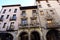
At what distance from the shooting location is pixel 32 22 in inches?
866

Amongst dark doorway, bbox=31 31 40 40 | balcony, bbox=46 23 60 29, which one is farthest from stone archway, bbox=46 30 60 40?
dark doorway, bbox=31 31 40 40

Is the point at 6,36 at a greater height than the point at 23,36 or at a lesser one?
greater

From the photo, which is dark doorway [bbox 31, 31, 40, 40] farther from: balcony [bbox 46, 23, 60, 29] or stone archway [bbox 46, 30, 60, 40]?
balcony [bbox 46, 23, 60, 29]

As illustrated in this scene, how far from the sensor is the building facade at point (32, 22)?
66.1 feet

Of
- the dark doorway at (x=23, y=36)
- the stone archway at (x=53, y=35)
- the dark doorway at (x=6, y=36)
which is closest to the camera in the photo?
the stone archway at (x=53, y=35)

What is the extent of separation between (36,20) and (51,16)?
3972 mm

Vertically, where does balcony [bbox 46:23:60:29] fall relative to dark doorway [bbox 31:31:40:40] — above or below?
above

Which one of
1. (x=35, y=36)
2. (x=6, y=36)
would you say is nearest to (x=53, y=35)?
(x=35, y=36)

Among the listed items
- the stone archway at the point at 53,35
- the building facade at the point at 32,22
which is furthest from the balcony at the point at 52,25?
the stone archway at the point at 53,35

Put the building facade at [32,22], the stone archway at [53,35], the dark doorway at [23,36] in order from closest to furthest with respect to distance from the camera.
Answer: the stone archway at [53,35] < the building facade at [32,22] < the dark doorway at [23,36]

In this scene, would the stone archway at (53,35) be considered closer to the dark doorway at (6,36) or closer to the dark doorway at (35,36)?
the dark doorway at (35,36)

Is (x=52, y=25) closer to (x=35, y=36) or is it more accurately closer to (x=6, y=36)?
(x=35, y=36)

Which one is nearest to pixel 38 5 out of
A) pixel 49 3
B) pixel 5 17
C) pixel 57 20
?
pixel 49 3

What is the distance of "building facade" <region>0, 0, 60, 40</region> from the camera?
2014 centimetres
